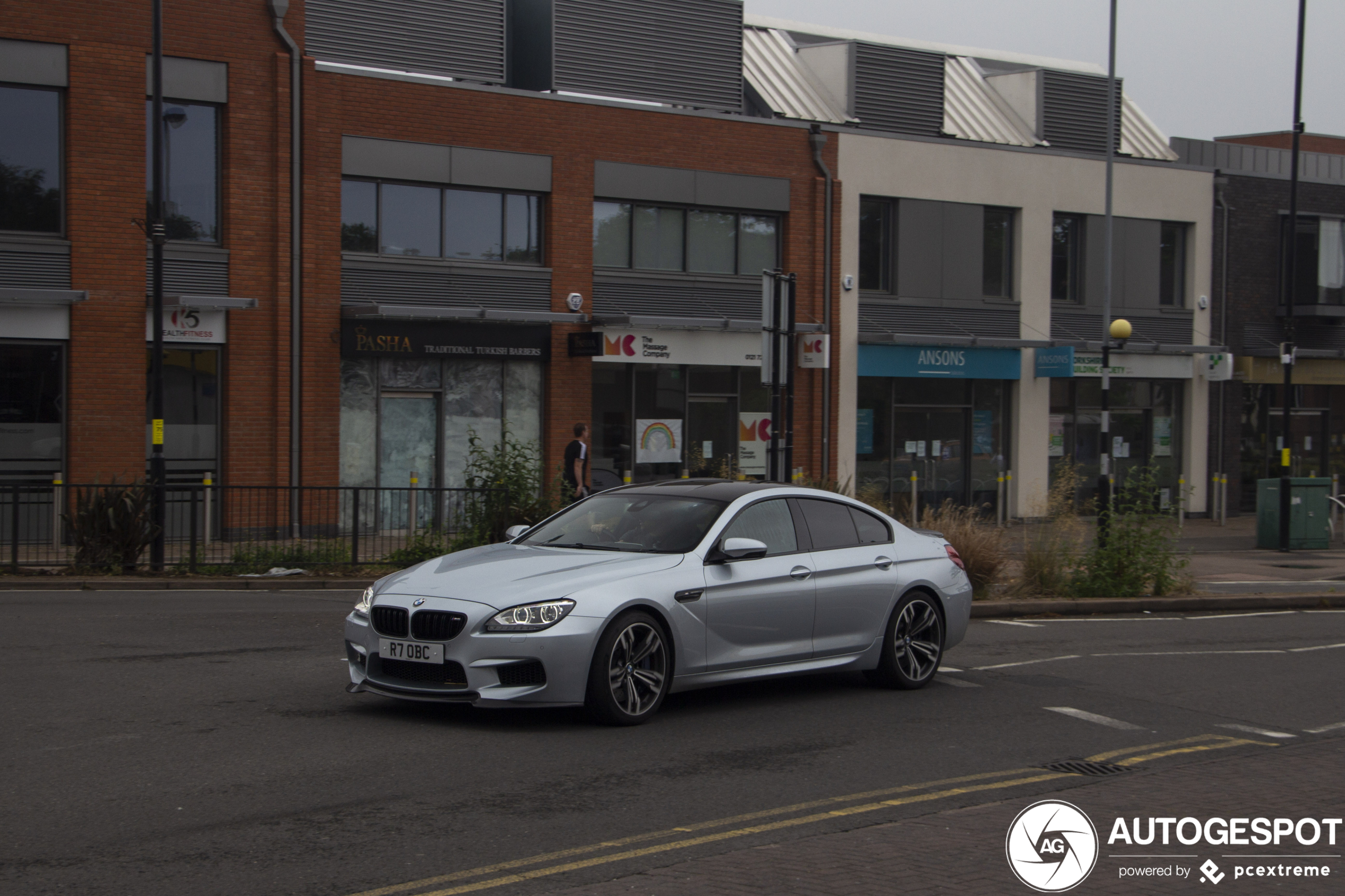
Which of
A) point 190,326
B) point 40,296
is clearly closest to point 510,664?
point 40,296

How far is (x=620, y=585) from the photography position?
26.7 ft

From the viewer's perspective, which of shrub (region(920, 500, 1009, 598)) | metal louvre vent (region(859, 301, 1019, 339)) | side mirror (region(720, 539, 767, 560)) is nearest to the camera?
side mirror (region(720, 539, 767, 560))

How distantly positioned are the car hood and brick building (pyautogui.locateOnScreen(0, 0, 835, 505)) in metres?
13.9

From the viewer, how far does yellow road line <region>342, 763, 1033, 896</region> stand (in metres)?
5.30

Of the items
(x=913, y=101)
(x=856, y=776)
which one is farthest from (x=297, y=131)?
(x=856, y=776)

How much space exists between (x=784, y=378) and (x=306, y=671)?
637cm

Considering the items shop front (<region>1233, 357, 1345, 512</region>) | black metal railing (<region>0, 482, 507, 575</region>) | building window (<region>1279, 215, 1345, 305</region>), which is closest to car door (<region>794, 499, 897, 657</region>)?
black metal railing (<region>0, 482, 507, 575</region>)

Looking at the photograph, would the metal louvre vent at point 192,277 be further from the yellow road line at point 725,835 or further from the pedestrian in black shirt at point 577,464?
the yellow road line at point 725,835

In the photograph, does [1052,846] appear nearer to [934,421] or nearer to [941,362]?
[941,362]

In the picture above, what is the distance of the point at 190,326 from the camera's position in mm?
21438

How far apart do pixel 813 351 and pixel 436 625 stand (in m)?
19.7

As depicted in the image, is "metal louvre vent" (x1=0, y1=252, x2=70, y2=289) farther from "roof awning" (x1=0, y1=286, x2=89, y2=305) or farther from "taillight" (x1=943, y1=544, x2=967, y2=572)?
"taillight" (x1=943, y1=544, x2=967, y2=572)

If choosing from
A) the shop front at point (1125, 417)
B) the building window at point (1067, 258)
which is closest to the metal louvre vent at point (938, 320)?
the shop front at point (1125, 417)

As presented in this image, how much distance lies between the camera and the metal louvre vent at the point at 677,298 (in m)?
25.2
